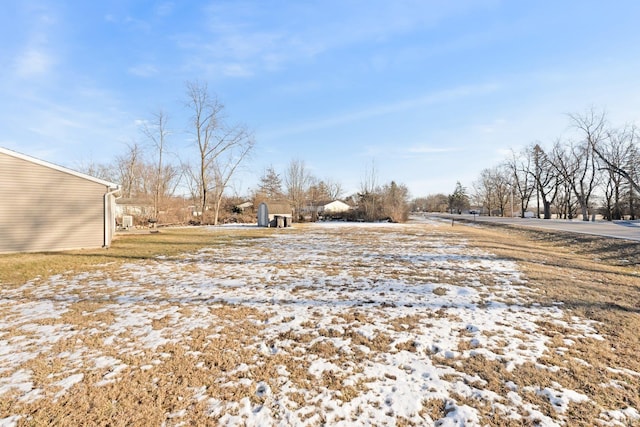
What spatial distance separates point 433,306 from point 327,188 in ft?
162

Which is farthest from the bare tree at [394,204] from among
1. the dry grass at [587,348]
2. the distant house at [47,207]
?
the distant house at [47,207]

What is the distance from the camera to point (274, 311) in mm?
4488

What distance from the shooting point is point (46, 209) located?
10.1m

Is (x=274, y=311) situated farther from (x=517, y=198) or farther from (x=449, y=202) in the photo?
(x=449, y=202)

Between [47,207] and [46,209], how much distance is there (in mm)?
76

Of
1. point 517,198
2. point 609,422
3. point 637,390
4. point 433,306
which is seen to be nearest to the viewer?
point 609,422

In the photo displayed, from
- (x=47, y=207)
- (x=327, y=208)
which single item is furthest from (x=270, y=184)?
(x=47, y=207)

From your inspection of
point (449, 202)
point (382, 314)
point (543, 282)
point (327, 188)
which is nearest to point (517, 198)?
point (449, 202)

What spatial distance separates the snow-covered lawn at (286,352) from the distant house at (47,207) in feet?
18.1

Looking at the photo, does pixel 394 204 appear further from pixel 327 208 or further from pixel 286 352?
pixel 286 352

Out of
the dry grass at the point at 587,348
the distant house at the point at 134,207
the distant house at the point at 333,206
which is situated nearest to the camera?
the dry grass at the point at 587,348

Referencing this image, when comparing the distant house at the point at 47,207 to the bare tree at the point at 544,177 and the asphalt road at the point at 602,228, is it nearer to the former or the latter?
the asphalt road at the point at 602,228

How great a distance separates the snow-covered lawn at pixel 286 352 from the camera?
234 centimetres

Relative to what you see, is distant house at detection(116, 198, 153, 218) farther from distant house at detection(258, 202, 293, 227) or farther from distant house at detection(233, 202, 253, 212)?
distant house at detection(258, 202, 293, 227)
